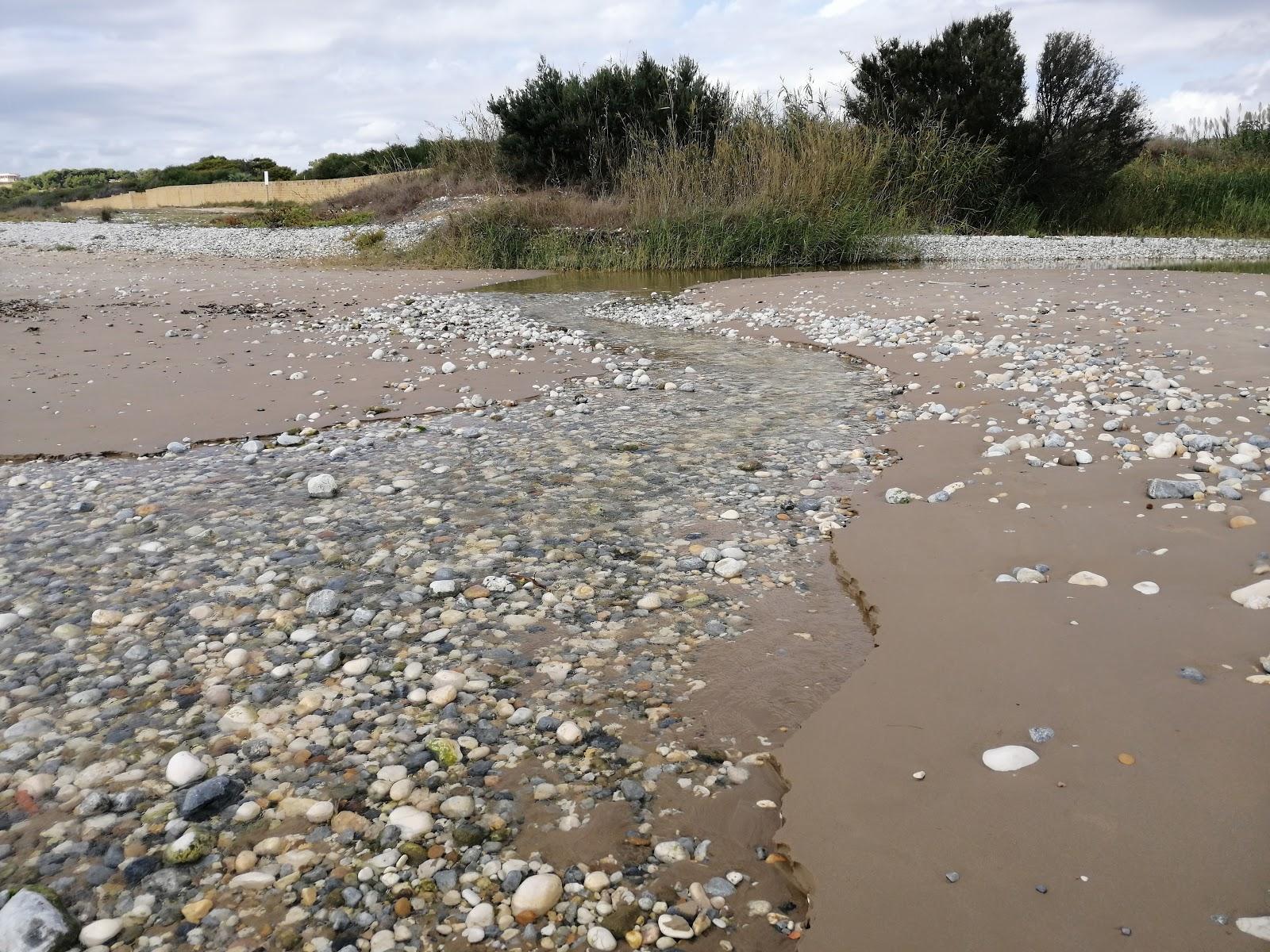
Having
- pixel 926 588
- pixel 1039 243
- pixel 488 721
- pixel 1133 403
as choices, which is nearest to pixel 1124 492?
pixel 926 588

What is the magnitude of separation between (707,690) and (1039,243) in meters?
18.7

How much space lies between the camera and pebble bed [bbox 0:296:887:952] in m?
1.95

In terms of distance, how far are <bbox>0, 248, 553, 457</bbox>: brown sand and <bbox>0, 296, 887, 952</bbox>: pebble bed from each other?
79cm

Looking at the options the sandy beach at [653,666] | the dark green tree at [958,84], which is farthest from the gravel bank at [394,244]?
the sandy beach at [653,666]

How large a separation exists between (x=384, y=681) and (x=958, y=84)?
24406 millimetres

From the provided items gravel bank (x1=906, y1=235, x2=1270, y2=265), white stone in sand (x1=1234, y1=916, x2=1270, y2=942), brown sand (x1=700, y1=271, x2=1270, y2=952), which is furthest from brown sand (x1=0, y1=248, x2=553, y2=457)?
gravel bank (x1=906, y1=235, x2=1270, y2=265)

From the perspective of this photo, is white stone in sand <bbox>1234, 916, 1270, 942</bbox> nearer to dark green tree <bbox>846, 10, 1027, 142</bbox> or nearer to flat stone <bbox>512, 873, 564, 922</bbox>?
flat stone <bbox>512, 873, 564, 922</bbox>

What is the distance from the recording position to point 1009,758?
87.7 inches

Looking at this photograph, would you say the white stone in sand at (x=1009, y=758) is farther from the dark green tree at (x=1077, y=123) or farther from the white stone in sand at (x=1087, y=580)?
the dark green tree at (x=1077, y=123)

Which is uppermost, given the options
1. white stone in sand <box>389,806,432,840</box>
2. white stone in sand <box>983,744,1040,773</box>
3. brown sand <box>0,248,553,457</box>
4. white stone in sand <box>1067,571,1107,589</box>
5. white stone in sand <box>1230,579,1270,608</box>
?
brown sand <box>0,248,553,457</box>

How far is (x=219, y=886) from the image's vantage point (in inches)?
78.7

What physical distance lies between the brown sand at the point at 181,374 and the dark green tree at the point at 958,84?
16.4 m

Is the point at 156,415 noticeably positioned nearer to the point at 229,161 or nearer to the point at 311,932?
the point at 311,932

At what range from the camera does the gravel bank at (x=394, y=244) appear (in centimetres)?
1683
